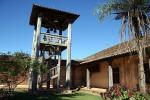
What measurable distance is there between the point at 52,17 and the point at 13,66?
22.5ft

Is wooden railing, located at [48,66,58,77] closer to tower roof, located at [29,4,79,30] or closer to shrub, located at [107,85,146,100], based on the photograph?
tower roof, located at [29,4,79,30]

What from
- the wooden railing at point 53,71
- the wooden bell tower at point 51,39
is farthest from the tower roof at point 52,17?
the wooden railing at point 53,71

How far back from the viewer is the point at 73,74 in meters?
27.4

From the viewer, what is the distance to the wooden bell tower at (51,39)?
17.4 metres

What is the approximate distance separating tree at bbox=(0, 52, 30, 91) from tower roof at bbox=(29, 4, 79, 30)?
4.80 metres

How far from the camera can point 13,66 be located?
13805 mm

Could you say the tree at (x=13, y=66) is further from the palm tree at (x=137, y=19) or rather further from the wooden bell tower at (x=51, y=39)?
the palm tree at (x=137, y=19)

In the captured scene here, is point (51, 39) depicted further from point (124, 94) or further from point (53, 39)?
point (124, 94)

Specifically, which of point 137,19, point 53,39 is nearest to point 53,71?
point 53,39

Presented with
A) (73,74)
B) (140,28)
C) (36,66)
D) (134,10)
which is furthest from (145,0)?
(73,74)

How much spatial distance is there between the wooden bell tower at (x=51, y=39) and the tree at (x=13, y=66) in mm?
1655

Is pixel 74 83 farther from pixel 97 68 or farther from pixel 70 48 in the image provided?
pixel 70 48

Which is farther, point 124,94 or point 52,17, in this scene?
point 52,17

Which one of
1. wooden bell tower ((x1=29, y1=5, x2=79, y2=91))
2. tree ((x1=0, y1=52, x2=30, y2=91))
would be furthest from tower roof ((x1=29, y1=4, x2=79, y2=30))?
tree ((x1=0, y1=52, x2=30, y2=91))
